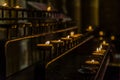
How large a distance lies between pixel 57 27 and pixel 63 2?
858cm

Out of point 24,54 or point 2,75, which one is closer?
point 2,75

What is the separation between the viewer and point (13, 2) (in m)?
11.2

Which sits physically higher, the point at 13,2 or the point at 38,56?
the point at 13,2

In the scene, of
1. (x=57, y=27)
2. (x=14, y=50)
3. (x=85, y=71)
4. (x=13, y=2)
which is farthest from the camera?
(x=57, y=27)

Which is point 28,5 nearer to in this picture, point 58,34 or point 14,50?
point 58,34

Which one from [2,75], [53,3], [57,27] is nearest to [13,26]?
[2,75]

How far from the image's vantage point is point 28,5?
1315 centimetres

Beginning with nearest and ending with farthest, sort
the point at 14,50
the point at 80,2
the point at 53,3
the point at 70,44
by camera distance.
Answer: the point at 14,50 → the point at 70,44 → the point at 53,3 → the point at 80,2

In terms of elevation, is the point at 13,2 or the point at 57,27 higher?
the point at 13,2

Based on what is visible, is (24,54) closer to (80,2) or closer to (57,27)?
(57,27)

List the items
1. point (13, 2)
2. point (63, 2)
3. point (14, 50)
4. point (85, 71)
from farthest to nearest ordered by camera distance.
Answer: point (63, 2), point (13, 2), point (14, 50), point (85, 71)

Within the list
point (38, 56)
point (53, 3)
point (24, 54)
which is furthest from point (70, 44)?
point (53, 3)

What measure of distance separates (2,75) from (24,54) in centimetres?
221

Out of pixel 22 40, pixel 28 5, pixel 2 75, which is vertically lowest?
pixel 2 75
